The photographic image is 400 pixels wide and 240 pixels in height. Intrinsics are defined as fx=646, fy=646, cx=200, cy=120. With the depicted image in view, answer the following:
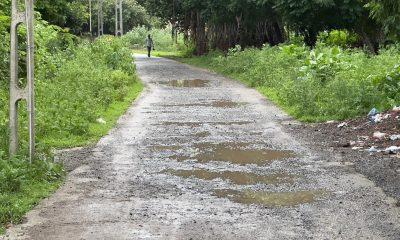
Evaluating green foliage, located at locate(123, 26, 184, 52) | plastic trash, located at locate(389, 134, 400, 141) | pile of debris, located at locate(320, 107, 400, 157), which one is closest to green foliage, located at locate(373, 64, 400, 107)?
pile of debris, located at locate(320, 107, 400, 157)

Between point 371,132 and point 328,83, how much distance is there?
13.3ft

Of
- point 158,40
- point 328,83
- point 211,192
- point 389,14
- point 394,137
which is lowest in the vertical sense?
point 211,192

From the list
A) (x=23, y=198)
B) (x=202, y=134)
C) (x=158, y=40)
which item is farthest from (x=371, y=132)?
(x=158, y=40)

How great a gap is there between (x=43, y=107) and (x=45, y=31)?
5.80 m

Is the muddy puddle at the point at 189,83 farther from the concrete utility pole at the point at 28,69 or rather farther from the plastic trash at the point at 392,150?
the concrete utility pole at the point at 28,69

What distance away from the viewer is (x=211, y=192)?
8625 mm

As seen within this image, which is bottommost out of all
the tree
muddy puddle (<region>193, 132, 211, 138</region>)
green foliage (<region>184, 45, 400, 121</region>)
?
muddy puddle (<region>193, 132, 211, 138</region>)

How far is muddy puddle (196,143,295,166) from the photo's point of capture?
35.7 feet

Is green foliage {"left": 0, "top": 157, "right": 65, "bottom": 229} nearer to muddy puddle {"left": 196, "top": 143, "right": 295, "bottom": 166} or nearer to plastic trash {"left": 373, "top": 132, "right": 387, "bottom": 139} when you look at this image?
muddy puddle {"left": 196, "top": 143, "right": 295, "bottom": 166}

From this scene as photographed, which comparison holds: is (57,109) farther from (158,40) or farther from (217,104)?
(158,40)

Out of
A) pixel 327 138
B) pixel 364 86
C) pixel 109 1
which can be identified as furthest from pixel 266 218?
pixel 109 1

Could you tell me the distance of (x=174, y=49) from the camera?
66.3 meters

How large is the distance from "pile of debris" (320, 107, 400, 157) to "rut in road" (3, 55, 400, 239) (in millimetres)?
973

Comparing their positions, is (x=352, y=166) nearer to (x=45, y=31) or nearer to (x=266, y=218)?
(x=266, y=218)
